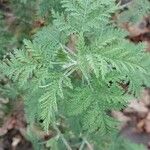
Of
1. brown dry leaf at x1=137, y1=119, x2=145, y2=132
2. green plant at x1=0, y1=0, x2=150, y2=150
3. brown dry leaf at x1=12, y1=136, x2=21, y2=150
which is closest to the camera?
green plant at x1=0, y1=0, x2=150, y2=150

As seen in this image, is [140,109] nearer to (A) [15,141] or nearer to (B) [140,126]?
(B) [140,126]

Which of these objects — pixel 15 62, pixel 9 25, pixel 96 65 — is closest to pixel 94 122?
pixel 96 65

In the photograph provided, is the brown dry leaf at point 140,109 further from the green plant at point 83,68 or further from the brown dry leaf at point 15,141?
the green plant at point 83,68

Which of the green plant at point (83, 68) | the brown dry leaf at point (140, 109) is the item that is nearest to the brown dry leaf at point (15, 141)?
the brown dry leaf at point (140, 109)

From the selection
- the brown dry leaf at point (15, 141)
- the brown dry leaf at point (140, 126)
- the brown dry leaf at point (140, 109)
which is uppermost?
the brown dry leaf at point (15, 141)

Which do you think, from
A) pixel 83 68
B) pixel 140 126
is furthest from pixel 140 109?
pixel 83 68

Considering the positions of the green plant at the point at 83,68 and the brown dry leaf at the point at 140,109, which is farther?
the brown dry leaf at the point at 140,109

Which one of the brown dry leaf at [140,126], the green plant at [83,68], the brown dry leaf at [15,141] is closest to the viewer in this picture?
the green plant at [83,68]

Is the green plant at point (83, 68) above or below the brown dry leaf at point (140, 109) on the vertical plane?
above

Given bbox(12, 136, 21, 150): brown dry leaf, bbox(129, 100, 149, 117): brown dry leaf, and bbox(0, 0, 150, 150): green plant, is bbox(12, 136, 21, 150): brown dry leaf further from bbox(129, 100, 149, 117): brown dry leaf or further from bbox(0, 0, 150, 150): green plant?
bbox(0, 0, 150, 150): green plant

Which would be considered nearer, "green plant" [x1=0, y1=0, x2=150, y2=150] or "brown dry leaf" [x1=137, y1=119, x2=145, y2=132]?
"green plant" [x1=0, y1=0, x2=150, y2=150]

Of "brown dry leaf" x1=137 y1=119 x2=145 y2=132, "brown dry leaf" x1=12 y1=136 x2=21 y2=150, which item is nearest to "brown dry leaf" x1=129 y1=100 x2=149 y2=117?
"brown dry leaf" x1=137 y1=119 x2=145 y2=132
